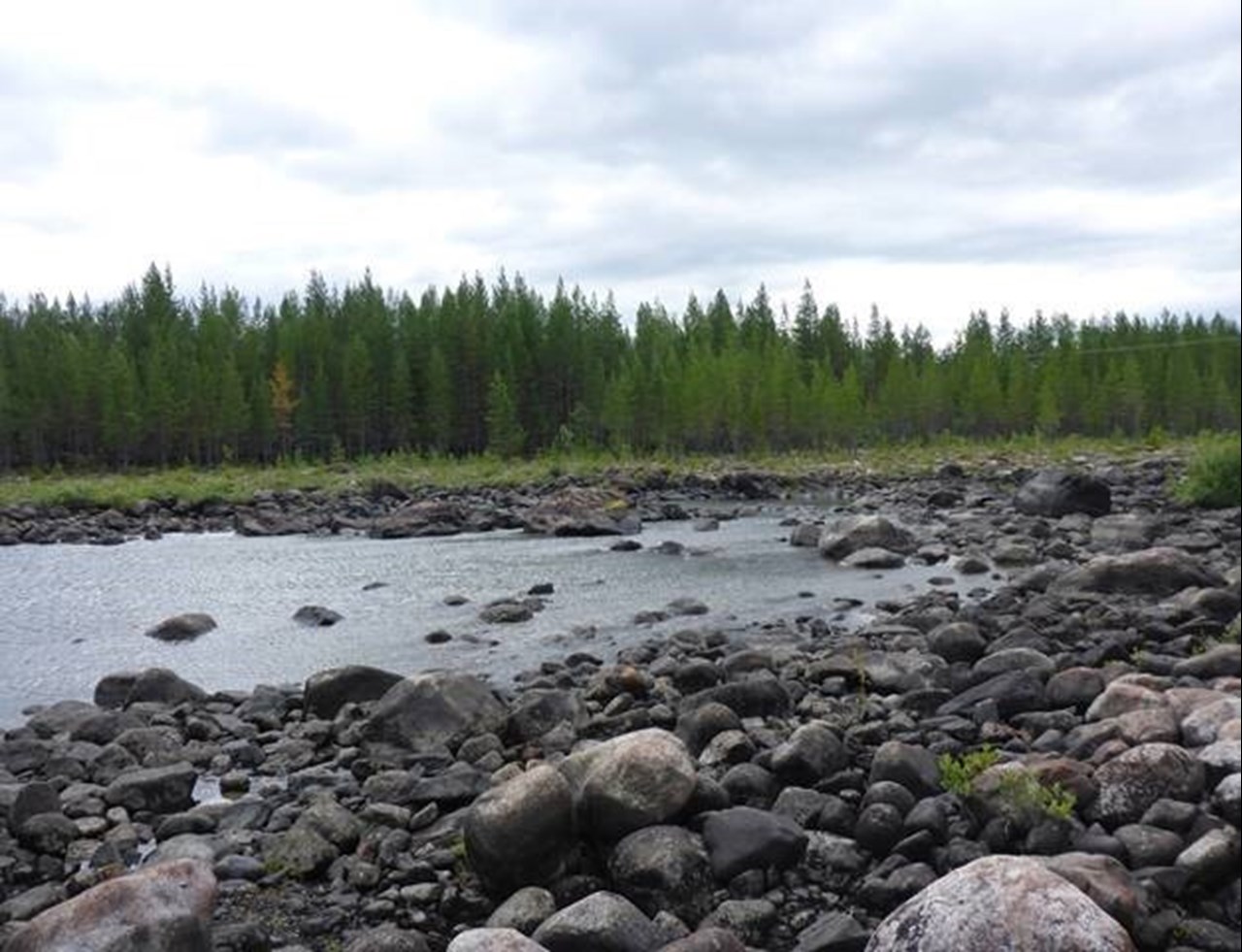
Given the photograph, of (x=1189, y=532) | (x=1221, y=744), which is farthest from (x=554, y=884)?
(x=1189, y=532)

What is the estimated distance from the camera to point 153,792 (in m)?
10.0

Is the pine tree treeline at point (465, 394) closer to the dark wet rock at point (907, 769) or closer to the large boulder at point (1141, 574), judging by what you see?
the large boulder at point (1141, 574)

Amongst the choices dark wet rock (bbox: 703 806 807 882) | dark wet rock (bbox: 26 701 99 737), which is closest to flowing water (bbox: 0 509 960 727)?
dark wet rock (bbox: 26 701 99 737)

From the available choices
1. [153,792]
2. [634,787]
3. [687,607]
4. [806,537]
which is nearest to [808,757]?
[634,787]

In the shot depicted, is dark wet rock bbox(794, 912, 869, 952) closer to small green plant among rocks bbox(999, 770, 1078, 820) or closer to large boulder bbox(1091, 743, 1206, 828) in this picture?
small green plant among rocks bbox(999, 770, 1078, 820)

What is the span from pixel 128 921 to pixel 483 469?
5674cm

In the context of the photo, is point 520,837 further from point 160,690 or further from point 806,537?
point 806,537

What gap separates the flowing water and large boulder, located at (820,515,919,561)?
0.50m

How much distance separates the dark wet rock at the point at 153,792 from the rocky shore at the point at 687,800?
0.03 metres

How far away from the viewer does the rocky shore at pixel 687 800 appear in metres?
6.46

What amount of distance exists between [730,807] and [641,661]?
6.23m

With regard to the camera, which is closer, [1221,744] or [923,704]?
[1221,744]

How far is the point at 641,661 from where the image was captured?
575 inches

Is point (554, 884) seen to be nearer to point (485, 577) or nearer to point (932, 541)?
point (485, 577)
